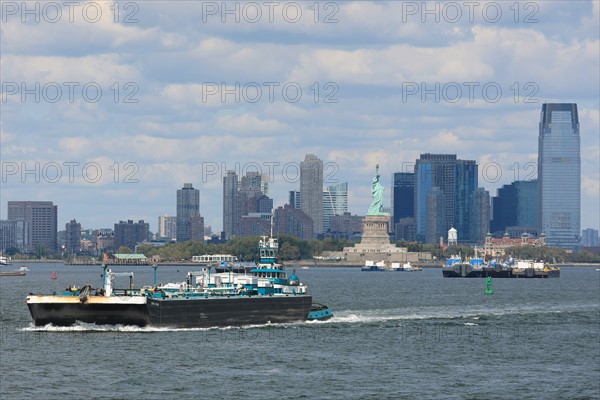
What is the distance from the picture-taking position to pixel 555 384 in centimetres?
8156

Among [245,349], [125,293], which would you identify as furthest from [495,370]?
[125,293]

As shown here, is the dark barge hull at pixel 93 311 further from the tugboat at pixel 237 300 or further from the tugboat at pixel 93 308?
the tugboat at pixel 237 300

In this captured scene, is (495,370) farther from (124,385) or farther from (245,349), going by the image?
(124,385)

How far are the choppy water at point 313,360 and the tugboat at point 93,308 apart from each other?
92 centimetres

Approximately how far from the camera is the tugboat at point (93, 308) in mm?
104875

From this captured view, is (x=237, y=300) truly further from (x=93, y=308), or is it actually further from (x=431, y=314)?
(x=431, y=314)

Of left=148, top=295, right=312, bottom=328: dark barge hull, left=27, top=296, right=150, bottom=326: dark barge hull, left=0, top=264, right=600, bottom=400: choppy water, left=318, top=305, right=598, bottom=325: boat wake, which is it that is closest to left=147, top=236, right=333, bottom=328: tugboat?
left=148, top=295, right=312, bottom=328: dark barge hull

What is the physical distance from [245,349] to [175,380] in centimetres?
1665

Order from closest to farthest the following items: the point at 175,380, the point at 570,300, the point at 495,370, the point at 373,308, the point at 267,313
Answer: the point at 175,380
the point at 495,370
the point at 267,313
the point at 373,308
the point at 570,300

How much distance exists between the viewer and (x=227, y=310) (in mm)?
111812

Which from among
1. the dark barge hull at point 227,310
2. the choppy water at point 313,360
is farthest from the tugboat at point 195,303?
the choppy water at point 313,360

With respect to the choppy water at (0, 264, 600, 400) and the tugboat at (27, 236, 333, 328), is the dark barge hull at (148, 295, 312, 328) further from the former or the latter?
the choppy water at (0, 264, 600, 400)

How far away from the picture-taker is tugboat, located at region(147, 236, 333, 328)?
107625 millimetres

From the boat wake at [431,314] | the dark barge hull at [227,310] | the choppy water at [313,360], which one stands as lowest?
the choppy water at [313,360]
